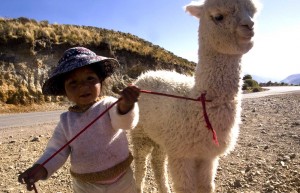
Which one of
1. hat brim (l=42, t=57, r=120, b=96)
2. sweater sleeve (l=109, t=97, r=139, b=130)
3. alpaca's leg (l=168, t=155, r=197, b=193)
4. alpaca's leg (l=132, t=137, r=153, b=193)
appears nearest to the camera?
sweater sleeve (l=109, t=97, r=139, b=130)

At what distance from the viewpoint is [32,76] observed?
20641 mm

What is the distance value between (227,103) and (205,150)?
464 millimetres

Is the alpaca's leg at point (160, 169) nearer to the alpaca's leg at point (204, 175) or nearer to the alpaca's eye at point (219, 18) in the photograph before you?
the alpaca's leg at point (204, 175)

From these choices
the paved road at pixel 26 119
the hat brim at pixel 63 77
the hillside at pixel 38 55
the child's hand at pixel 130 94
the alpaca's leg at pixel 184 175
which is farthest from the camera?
the hillside at pixel 38 55

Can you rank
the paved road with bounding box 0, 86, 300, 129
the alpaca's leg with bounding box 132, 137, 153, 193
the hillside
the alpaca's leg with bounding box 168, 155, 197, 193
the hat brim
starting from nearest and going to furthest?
the hat brim
the alpaca's leg with bounding box 168, 155, 197, 193
the alpaca's leg with bounding box 132, 137, 153, 193
the paved road with bounding box 0, 86, 300, 129
the hillside

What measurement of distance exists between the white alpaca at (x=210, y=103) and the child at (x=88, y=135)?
65cm

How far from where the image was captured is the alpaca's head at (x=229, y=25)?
2.86 meters

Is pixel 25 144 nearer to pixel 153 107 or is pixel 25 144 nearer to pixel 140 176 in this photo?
pixel 140 176

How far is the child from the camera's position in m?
2.62

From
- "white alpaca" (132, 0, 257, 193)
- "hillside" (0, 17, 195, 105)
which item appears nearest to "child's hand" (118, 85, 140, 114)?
"white alpaca" (132, 0, 257, 193)

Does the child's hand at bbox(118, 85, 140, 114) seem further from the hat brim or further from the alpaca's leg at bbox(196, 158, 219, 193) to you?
the alpaca's leg at bbox(196, 158, 219, 193)

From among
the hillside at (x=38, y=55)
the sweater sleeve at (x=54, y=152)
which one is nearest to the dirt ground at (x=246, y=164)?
the sweater sleeve at (x=54, y=152)

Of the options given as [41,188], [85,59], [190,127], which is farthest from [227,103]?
[41,188]

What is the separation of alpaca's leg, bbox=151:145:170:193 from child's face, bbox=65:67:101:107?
1.99 metres
